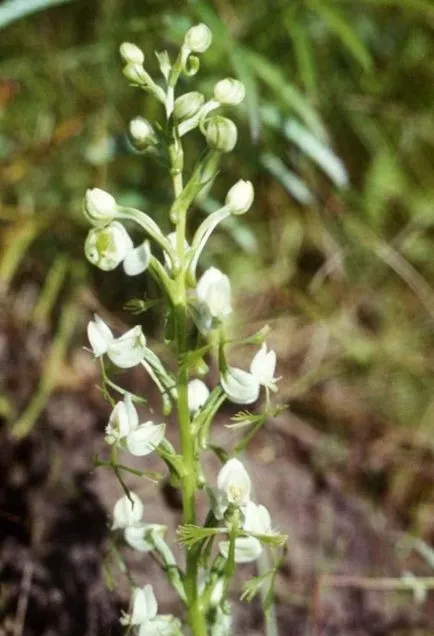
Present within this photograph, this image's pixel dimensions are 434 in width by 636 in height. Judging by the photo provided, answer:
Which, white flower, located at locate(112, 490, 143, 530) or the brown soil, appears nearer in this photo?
white flower, located at locate(112, 490, 143, 530)

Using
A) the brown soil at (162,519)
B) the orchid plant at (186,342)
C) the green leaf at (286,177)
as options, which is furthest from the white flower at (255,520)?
the green leaf at (286,177)

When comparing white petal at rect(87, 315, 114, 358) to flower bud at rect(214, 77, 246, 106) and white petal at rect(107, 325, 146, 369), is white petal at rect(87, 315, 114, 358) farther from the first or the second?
flower bud at rect(214, 77, 246, 106)

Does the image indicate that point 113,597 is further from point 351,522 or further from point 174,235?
point 174,235

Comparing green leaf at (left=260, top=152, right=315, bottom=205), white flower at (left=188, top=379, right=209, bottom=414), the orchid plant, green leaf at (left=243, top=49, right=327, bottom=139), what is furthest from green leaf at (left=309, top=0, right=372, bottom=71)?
white flower at (left=188, top=379, right=209, bottom=414)

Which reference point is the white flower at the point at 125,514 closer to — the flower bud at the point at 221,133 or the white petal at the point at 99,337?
the white petal at the point at 99,337

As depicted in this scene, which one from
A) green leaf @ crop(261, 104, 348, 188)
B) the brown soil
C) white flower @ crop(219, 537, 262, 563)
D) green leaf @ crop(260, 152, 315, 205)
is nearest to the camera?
white flower @ crop(219, 537, 262, 563)

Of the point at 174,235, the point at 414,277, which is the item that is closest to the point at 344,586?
the point at 414,277
